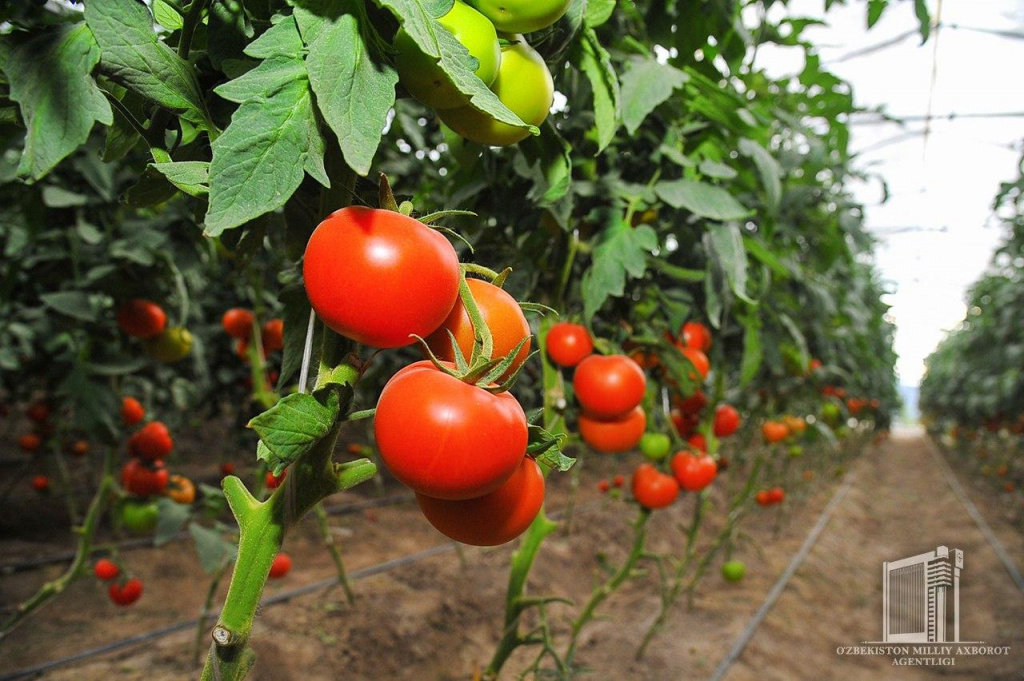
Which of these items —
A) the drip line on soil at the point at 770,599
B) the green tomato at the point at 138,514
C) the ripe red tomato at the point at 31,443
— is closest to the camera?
the green tomato at the point at 138,514

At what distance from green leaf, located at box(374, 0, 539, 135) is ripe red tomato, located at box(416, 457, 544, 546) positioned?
0.26 m

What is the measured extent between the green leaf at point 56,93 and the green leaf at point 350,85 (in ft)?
0.54

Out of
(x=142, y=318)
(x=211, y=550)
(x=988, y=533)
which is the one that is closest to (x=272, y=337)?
(x=142, y=318)

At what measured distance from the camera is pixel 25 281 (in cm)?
168

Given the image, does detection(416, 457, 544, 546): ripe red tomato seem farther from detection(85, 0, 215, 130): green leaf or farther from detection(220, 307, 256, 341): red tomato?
detection(220, 307, 256, 341): red tomato

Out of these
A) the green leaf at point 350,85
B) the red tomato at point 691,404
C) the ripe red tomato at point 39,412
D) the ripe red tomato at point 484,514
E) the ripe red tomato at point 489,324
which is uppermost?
the green leaf at point 350,85

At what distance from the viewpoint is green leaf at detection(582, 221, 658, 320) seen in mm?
885

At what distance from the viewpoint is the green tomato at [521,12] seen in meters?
0.45

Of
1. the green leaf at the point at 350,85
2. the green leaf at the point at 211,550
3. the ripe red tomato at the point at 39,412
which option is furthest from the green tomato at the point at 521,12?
the ripe red tomato at the point at 39,412

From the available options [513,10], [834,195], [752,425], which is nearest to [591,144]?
[513,10]

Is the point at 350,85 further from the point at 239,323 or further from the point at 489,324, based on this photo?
the point at 239,323

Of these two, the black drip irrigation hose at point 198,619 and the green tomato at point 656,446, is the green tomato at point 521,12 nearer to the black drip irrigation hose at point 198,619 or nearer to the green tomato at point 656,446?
the green tomato at point 656,446

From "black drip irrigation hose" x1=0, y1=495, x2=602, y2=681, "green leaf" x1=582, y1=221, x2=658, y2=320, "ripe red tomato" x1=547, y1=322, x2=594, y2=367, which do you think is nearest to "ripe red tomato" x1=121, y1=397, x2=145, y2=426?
"black drip irrigation hose" x1=0, y1=495, x2=602, y2=681

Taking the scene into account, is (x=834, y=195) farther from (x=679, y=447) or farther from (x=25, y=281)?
(x=25, y=281)
